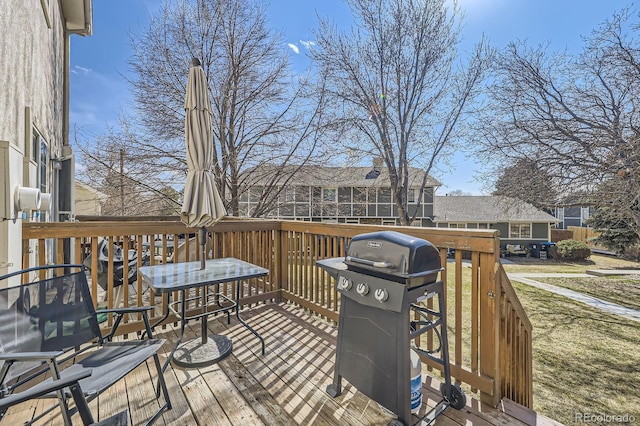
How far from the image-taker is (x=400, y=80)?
11.2 metres

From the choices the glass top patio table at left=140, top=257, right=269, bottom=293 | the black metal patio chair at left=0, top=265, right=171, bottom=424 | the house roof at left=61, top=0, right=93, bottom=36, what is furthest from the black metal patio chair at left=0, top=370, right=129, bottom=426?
the house roof at left=61, top=0, right=93, bottom=36

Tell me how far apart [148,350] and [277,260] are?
246 centimetres

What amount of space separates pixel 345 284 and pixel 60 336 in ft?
6.21

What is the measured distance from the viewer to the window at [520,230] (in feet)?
76.3

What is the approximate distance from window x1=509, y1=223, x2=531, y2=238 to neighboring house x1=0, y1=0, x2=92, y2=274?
2670 cm

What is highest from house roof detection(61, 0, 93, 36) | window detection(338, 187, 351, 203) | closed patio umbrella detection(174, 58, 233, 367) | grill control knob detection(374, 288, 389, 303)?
house roof detection(61, 0, 93, 36)

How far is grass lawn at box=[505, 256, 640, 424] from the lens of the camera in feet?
13.8

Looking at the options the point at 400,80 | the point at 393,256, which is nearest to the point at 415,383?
the point at 393,256

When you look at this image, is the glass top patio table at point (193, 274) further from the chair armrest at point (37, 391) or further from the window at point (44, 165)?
the window at point (44, 165)

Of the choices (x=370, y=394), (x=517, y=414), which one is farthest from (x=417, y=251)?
(x=517, y=414)

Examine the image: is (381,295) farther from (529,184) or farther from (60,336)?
(529,184)

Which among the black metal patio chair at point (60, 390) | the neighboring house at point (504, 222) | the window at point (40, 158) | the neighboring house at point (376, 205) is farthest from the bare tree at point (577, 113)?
the neighboring house at point (504, 222)

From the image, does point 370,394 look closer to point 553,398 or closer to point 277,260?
point 277,260

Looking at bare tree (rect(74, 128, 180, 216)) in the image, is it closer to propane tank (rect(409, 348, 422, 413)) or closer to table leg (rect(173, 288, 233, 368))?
table leg (rect(173, 288, 233, 368))
